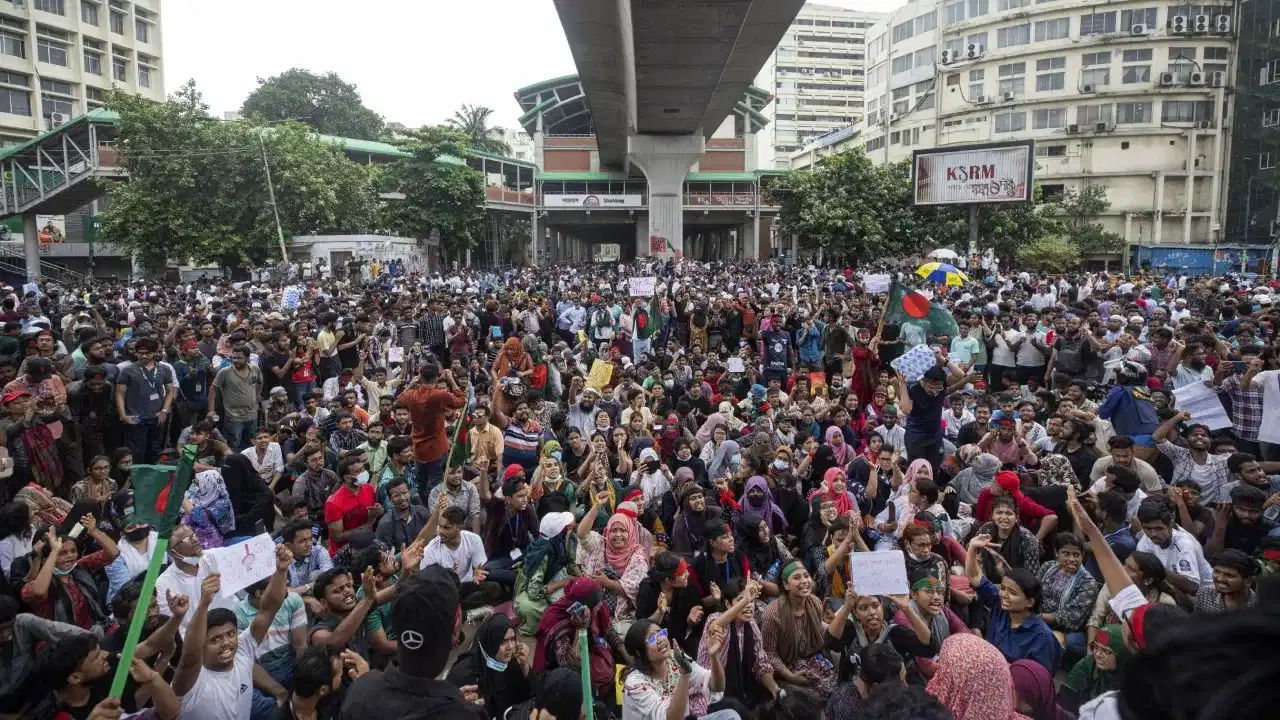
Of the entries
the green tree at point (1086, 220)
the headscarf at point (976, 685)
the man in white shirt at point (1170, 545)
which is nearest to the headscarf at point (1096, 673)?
the headscarf at point (976, 685)

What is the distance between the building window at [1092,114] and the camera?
42.1 meters

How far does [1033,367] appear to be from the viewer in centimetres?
1089

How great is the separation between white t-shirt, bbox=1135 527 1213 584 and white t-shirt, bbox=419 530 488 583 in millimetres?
4007

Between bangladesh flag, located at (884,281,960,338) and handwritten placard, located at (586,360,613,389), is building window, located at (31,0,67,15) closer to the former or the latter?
handwritten placard, located at (586,360,613,389)

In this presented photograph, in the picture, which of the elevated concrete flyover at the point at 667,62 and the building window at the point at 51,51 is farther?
the building window at the point at 51,51

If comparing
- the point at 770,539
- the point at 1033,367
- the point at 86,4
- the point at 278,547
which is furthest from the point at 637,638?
Answer: the point at 86,4

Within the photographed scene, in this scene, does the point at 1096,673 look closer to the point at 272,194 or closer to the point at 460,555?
the point at 460,555

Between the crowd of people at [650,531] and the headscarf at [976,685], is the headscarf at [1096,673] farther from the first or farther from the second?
the headscarf at [976,685]

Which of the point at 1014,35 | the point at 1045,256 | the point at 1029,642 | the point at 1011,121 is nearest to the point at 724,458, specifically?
the point at 1029,642

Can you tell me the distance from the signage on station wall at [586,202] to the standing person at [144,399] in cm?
3799

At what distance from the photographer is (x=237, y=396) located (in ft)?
27.1

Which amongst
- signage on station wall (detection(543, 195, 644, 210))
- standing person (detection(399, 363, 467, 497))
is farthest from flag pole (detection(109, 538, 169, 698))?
signage on station wall (detection(543, 195, 644, 210))

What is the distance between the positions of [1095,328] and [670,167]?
26.8m

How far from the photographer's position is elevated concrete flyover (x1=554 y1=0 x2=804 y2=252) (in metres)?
16.6
